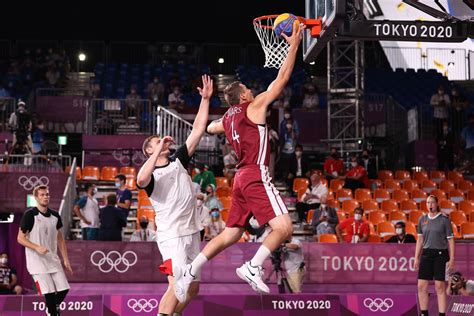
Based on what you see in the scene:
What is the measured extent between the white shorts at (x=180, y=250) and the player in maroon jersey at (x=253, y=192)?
308mm

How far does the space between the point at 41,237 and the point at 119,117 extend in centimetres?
1598

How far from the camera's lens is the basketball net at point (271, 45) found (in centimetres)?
1136

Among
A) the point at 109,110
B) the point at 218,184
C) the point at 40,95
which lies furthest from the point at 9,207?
the point at 40,95

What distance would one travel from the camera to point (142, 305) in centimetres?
1403

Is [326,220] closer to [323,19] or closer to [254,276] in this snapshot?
[323,19]

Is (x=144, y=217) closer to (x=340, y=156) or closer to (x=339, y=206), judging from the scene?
(x=339, y=206)

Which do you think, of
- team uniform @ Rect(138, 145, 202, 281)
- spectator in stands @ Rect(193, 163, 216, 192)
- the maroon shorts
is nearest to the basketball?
the maroon shorts

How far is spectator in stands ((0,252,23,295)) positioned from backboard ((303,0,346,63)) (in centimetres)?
918

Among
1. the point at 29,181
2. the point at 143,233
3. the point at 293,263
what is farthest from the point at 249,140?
the point at 29,181

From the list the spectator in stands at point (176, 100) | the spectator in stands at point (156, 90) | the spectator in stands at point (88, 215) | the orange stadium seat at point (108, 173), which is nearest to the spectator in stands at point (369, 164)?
the spectator in stands at point (176, 100)

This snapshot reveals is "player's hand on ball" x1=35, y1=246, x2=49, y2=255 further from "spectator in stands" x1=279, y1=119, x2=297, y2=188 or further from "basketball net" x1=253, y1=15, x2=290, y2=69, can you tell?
"spectator in stands" x1=279, y1=119, x2=297, y2=188

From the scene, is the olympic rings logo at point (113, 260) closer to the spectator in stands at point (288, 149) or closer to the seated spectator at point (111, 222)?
the seated spectator at point (111, 222)

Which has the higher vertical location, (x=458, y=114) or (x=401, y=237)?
(x=458, y=114)

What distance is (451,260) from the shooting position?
13891 millimetres
